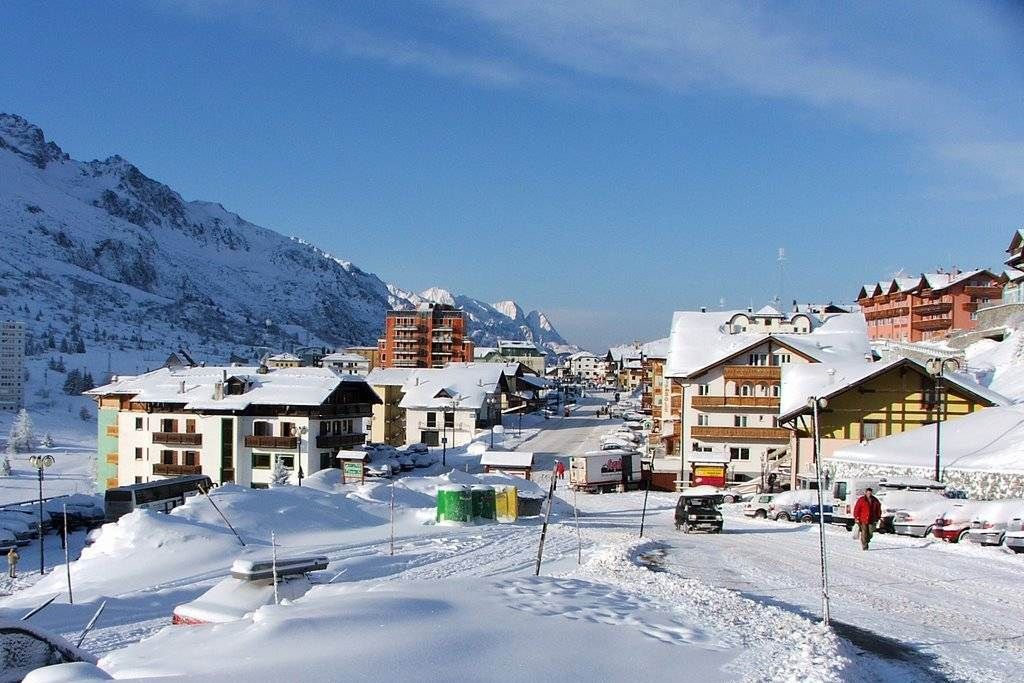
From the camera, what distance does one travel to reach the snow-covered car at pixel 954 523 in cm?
2248

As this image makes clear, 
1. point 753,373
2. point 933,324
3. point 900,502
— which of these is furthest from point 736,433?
point 933,324

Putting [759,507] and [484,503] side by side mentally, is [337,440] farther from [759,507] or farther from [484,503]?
[759,507]

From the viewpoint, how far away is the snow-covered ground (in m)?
8.73

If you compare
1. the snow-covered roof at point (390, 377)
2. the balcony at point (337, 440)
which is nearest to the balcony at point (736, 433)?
the balcony at point (337, 440)

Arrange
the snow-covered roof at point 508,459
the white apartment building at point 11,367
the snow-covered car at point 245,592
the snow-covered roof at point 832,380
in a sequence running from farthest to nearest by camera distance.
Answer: the white apartment building at point 11,367 → the snow-covered roof at point 508,459 → the snow-covered roof at point 832,380 → the snow-covered car at point 245,592

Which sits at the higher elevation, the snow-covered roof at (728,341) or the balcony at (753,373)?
the snow-covered roof at (728,341)

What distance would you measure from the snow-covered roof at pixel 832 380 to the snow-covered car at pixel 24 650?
31.5m

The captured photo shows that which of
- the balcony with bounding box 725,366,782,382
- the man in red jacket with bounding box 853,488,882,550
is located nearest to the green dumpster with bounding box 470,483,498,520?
the man in red jacket with bounding box 853,488,882,550

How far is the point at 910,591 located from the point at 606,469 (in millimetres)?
34374

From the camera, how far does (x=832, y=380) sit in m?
45.2

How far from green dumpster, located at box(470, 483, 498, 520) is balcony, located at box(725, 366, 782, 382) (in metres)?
31.1

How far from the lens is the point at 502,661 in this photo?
28.0ft

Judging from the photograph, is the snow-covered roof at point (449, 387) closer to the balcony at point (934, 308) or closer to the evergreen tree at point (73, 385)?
the balcony at point (934, 308)

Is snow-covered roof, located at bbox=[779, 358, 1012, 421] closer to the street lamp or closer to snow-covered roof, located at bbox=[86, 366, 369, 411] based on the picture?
the street lamp
